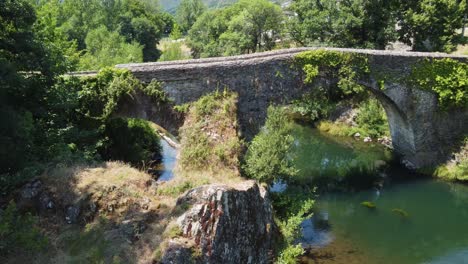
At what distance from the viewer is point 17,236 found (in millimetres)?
8562

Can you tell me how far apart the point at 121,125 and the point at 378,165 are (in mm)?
11536

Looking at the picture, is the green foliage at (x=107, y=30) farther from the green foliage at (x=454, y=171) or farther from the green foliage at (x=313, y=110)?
the green foliage at (x=454, y=171)

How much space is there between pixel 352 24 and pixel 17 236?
68.7 ft

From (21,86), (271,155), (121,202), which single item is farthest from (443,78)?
(21,86)

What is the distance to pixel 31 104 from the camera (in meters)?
13.8

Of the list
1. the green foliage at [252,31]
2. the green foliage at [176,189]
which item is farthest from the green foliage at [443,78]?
the green foliage at [252,31]

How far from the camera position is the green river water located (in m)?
14.1

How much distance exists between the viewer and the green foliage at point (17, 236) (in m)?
8.53

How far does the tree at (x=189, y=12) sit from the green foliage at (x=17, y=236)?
6979 centimetres

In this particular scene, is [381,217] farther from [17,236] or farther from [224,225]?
[17,236]

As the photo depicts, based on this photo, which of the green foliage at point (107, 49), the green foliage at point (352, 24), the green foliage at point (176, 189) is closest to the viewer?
the green foliage at point (176, 189)

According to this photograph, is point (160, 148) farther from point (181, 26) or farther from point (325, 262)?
point (181, 26)

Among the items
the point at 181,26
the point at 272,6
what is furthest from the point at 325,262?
the point at 181,26

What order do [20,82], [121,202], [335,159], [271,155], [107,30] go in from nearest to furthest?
[121,202] < [20,82] < [271,155] < [335,159] < [107,30]
